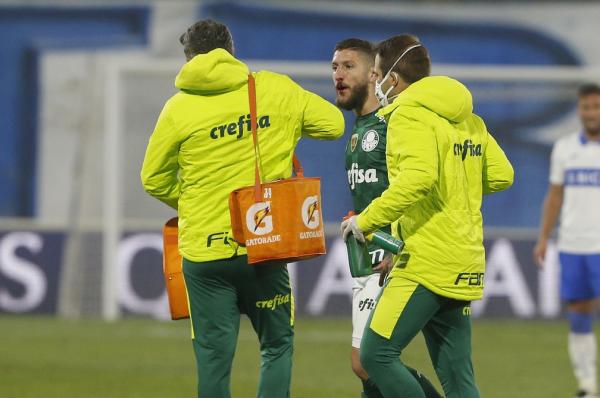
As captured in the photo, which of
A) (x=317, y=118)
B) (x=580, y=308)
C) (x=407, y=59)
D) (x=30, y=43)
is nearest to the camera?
(x=407, y=59)

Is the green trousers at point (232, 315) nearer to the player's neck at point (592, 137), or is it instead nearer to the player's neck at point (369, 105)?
the player's neck at point (369, 105)

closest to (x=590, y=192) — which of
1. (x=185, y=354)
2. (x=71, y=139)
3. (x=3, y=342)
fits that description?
(x=185, y=354)

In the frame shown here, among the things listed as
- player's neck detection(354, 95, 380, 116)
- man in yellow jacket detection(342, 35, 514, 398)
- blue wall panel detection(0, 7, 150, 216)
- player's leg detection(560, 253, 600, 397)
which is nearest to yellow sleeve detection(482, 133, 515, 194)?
man in yellow jacket detection(342, 35, 514, 398)

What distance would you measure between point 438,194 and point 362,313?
1179 millimetres

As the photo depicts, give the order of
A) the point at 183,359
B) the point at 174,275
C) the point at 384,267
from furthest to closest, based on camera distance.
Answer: the point at 183,359 → the point at 174,275 → the point at 384,267

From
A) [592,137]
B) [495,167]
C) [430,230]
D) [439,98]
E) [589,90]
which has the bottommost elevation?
[430,230]

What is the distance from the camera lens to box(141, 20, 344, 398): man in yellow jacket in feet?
21.4

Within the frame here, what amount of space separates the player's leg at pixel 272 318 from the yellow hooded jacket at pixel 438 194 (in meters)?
0.66

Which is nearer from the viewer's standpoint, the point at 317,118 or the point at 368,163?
the point at 317,118

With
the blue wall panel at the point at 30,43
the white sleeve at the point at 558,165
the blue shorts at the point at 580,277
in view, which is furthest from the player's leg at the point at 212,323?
the blue wall panel at the point at 30,43

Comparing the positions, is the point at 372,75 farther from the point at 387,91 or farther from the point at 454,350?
the point at 454,350

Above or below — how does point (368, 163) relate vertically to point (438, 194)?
above

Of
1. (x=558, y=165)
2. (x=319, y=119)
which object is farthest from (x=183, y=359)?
(x=319, y=119)

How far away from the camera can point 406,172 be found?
595 cm
